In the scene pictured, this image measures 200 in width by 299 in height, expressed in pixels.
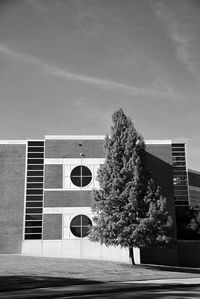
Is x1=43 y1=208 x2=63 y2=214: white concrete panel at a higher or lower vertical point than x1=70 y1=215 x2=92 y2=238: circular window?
higher

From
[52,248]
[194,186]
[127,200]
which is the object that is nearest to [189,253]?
[127,200]

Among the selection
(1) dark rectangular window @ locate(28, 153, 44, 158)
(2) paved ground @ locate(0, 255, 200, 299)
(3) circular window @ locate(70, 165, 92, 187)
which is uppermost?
(1) dark rectangular window @ locate(28, 153, 44, 158)

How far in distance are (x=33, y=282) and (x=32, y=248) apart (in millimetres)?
17973

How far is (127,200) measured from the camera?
30375 millimetres

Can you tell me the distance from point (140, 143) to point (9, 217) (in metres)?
15.1

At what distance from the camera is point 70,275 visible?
22016 mm

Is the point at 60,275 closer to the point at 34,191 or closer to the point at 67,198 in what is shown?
the point at 67,198

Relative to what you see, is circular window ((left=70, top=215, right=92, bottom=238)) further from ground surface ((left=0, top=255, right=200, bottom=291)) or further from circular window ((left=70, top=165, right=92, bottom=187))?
ground surface ((left=0, top=255, right=200, bottom=291))

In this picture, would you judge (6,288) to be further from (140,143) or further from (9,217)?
(9,217)

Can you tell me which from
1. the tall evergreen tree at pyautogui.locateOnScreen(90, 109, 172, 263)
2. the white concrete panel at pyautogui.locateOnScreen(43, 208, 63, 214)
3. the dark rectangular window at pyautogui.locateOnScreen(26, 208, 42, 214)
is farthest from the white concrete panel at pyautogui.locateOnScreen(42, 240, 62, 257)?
the tall evergreen tree at pyautogui.locateOnScreen(90, 109, 172, 263)

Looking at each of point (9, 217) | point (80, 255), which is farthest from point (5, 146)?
point (80, 255)

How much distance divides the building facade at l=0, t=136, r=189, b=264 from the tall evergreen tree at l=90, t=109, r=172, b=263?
18.4ft

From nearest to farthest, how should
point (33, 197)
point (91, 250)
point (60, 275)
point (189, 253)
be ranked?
1. point (60, 275)
2. point (91, 250)
3. point (33, 197)
4. point (189, 253)

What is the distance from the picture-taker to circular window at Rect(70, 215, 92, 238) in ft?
118
